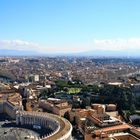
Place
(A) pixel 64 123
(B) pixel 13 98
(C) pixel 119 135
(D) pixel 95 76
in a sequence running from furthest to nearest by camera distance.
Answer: (D) pixel 95 76
(B) pixel 13 98
(A) pixel 64 123
(C) pixel 119 135

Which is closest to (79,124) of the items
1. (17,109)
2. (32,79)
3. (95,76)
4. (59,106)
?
(59,106)

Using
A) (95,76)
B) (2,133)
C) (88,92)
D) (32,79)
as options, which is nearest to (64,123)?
(2,133)

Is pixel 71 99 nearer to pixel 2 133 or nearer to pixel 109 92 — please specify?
pixel 109 92

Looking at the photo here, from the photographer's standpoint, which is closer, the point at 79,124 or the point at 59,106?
the point at 79,124

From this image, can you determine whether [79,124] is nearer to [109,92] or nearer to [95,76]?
[109,92]

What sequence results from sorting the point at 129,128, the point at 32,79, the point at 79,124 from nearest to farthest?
the point at 129,128 < the point at 79,124 < the point at 32,79

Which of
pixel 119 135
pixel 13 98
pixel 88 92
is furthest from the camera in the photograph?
pixel 88 92
